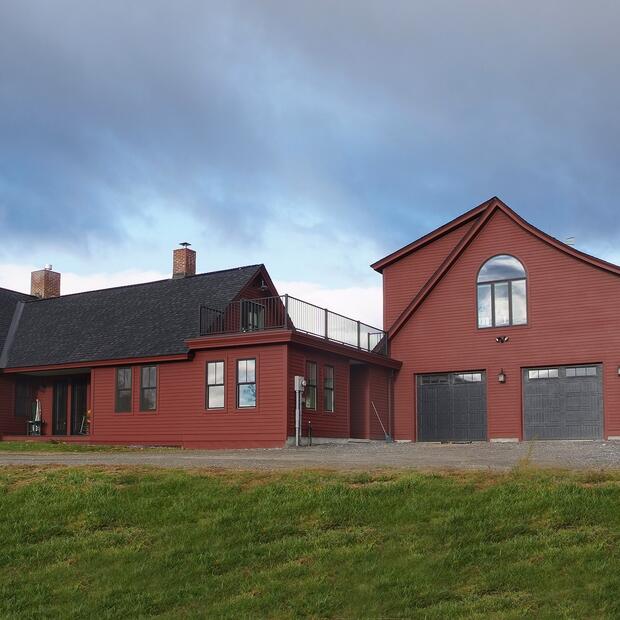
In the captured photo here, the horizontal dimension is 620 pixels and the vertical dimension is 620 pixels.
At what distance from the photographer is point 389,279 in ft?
109

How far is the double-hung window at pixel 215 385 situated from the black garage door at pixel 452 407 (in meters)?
7.04

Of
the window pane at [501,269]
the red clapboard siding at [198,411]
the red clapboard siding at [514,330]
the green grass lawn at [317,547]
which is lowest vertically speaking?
the green grass lawn at [317,547]

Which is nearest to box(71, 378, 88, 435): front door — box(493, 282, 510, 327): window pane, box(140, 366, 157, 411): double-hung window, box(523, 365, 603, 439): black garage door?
box(140, 366, 157, 411): double-hung window

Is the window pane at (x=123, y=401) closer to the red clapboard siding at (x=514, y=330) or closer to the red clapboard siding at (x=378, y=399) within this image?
the red clapboard siding at (x=378, y=399)

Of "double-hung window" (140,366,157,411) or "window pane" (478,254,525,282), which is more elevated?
"window pane" (478,254,525,282)

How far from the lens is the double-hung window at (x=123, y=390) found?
29.6 meters

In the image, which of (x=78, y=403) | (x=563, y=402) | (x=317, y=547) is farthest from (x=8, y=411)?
(x=317, y=547)

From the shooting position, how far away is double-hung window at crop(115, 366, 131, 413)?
29.6 meters

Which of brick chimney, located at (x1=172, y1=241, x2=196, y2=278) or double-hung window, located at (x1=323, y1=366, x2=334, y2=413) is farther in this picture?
brick chimney, located at (x1=172, y1=241, x2=196, y2=278)

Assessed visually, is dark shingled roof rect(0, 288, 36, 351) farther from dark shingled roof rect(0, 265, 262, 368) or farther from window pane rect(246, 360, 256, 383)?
window pane rect(246, 360, 256, 383)

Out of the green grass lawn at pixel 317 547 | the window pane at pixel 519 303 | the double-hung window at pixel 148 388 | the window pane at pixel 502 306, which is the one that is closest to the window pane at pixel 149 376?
the double-hung window at pixel 148 388

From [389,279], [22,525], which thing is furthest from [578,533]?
[389,279]

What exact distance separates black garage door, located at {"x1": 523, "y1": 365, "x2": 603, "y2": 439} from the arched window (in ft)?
5.96

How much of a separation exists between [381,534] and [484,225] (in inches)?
812
